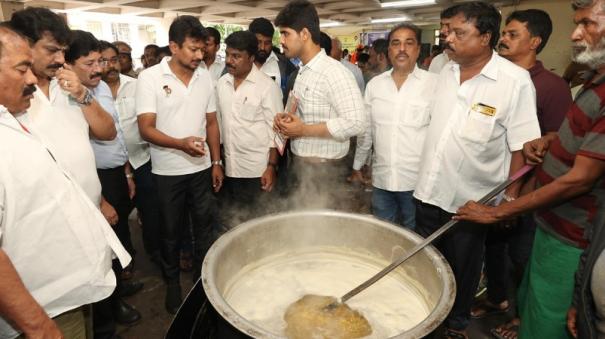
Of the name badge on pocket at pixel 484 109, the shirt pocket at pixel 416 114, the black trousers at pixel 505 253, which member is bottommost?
the black trousers at pixel 505 253

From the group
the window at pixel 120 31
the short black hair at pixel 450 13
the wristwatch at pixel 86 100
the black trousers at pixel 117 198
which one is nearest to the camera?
the wristwatch at pixel 86 100

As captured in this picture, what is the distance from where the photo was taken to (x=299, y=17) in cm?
222

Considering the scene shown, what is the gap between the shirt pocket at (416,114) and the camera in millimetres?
2547

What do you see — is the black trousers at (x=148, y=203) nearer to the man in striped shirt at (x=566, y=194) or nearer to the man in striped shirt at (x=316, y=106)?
the man in striped shirt at (x=316, y=106)

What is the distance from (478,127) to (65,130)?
2149 mm

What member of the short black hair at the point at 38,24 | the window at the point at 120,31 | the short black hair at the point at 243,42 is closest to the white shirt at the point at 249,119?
the short black hair at the point at 243,42

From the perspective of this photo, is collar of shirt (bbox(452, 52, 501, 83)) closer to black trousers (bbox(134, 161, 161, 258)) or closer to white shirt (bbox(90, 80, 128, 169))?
white shirt (bbox(90, 80, 128, 169))

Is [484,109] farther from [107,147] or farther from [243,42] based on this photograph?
[107,147]

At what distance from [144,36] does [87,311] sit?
18.5 metres

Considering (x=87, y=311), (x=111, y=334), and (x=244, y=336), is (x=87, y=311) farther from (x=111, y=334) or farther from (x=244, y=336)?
(x=244, y=336)

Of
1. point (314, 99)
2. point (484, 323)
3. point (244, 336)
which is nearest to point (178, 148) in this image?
point (314, 99)

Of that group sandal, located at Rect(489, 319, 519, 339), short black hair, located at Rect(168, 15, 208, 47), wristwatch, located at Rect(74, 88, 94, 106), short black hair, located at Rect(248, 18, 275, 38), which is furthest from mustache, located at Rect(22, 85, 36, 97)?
sandal, located at Rect(489, 319, 519, 339)

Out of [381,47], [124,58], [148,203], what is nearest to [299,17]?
[148,203]

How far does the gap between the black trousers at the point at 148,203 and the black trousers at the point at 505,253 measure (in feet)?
8.89
